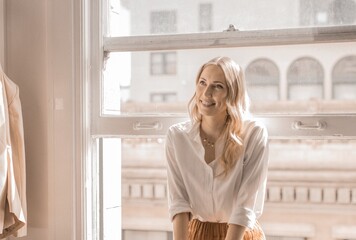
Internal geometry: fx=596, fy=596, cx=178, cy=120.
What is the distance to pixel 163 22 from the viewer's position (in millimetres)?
2670

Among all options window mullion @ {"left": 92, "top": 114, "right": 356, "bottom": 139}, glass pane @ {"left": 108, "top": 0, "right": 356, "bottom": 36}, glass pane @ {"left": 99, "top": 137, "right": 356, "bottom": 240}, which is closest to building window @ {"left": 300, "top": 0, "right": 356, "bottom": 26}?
glass pane @ {"left": 108, "top": 0, "right": 356, "bottom": 36}

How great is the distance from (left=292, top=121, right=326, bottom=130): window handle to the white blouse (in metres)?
0.26

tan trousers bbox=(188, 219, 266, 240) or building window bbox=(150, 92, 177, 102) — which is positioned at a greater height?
building window bbox=(150, 92, 177, 102)

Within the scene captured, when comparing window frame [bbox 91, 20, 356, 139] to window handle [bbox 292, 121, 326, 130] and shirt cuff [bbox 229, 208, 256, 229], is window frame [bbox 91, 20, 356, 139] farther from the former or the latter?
shirt cuff [bbox 229, 208, 256, 229]

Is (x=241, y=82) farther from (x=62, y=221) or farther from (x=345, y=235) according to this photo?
(x=62, y=221)

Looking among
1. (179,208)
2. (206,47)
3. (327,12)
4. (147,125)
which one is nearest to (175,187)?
(179,208)

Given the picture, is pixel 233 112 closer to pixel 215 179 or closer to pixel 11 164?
pixel 215 179

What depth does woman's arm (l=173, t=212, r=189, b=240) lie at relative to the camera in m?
2.22

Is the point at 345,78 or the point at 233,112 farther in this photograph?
the point at 345,78

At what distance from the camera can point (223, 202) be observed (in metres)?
2.23

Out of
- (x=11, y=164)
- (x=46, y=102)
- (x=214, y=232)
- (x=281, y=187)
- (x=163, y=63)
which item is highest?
(x=163, y=63)

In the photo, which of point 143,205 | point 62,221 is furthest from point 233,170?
point 62,221

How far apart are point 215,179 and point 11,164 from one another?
0.87 meters

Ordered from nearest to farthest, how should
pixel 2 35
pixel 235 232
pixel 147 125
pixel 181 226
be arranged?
pixel 235 232, pixel 181 226, pixel 147 125, pixel 2 35
